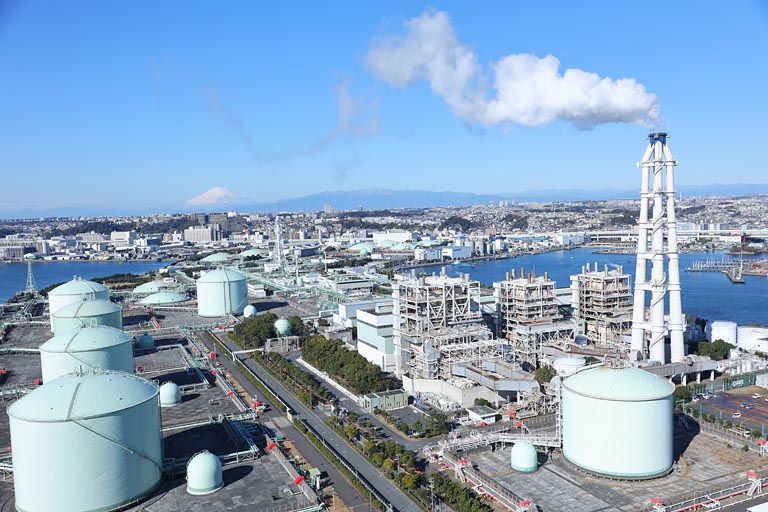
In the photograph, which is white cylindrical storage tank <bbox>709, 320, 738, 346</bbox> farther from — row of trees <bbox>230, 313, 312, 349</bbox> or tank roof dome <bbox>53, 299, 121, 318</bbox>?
tank roof dome <bbox>53, 299, 121, 318</bbox>

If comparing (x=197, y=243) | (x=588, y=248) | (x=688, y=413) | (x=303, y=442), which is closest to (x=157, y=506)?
(x=303, y=442)

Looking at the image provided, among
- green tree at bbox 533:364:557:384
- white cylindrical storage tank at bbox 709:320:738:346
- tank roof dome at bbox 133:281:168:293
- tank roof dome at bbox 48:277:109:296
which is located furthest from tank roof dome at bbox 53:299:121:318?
white cylindrical storage tank at bbox 709:320:738:346

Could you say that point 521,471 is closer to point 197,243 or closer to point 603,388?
point 603,388

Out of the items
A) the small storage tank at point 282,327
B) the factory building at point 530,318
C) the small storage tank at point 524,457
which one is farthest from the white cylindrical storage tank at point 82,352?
the factory building at point 530,318

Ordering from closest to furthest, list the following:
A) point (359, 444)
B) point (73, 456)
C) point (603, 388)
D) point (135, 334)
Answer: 1. point (73, 456)
2. point (603, 388)
3. point (359, 444)
4. point (135, 334)

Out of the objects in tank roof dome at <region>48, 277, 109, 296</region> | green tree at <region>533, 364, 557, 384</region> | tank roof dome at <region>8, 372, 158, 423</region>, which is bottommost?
green tree at <region>533, 364, 557, 384</region>

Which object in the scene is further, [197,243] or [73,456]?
[197,243]
